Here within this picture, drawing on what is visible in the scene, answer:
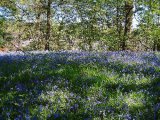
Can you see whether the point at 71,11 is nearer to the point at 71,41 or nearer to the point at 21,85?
the point at 71,41

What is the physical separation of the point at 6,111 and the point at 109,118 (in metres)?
1.83

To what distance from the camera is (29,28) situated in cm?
3875

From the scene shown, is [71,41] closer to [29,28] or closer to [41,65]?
[29,28]

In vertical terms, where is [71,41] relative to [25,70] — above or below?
below

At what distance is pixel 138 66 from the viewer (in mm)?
9344

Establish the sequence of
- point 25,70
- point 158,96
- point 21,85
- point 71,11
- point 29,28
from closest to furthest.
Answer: point 158,96
point 21,85
point 25,70
point 71,11
point 29,28

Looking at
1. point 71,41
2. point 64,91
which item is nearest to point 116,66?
point 64,91

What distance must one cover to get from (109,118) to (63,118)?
0.74 meters

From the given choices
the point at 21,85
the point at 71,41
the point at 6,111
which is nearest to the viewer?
the point at 6,111

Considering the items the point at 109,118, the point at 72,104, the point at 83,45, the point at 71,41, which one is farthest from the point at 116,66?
the point at 71,41

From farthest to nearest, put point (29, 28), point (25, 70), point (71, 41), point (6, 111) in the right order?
point (71, 41), point (29, 28), point (25, 70), point (6, 111)

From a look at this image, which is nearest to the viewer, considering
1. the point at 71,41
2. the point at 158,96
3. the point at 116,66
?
the point at 158,96

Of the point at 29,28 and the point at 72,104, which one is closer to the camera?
the point at 72,104

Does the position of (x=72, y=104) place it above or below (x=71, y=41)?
above
